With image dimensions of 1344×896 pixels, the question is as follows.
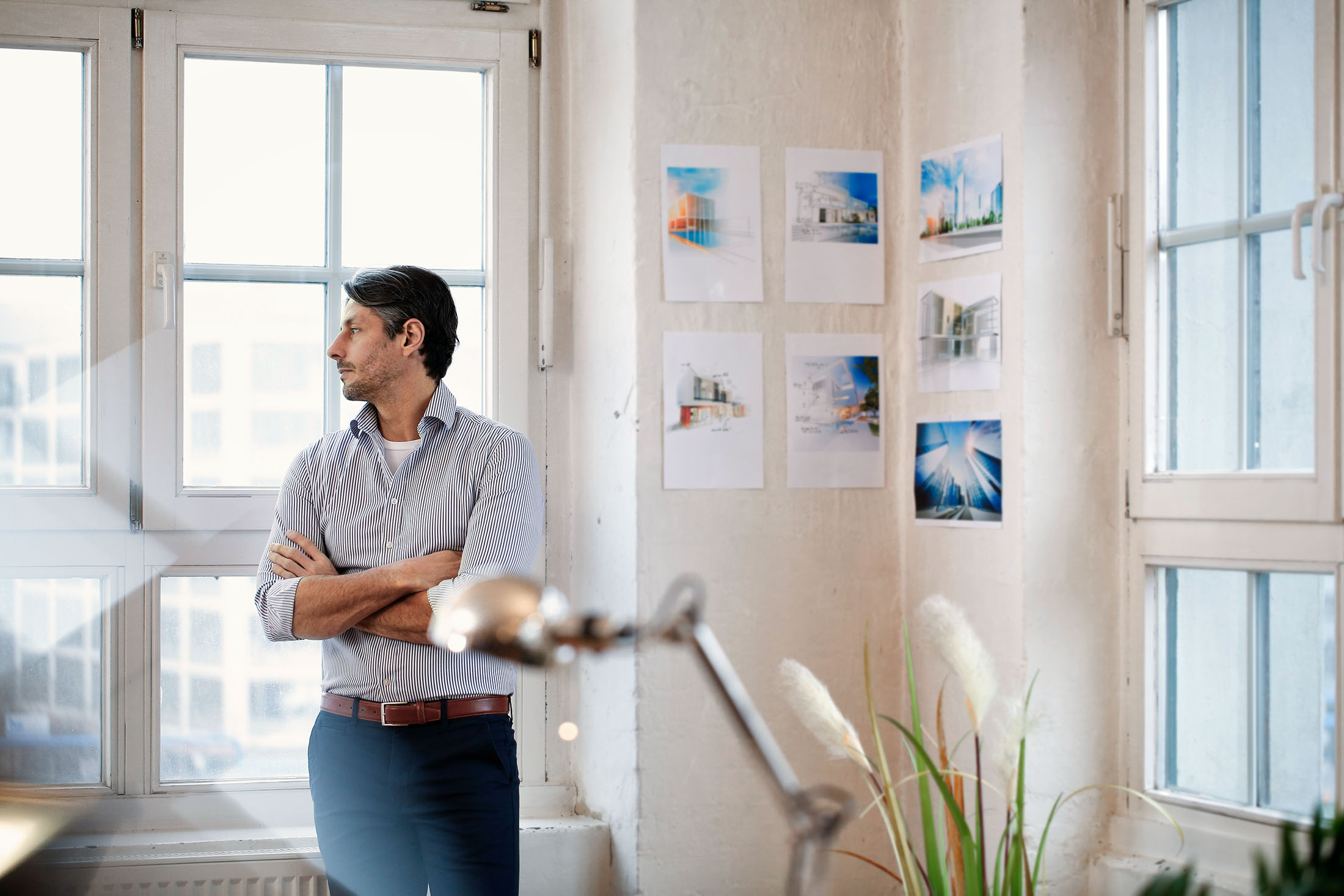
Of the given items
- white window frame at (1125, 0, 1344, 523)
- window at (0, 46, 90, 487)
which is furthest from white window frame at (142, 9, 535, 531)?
white window frame at (1125, 0, 1344, 523)

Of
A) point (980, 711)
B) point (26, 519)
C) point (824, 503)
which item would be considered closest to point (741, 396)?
point (824, 503)

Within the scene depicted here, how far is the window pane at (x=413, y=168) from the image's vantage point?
8.43 feet

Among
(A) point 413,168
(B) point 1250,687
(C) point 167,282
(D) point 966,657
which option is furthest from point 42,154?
Result: (B) point 1250,687

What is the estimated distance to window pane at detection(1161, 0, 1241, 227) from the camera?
2008 millimetres

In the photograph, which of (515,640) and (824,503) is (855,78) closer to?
(824,503)

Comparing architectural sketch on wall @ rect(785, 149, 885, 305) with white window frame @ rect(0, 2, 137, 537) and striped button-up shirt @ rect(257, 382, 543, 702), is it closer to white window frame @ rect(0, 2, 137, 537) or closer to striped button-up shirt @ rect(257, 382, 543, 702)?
striped button-up shirt @ rect(257, 382, 543, 702)

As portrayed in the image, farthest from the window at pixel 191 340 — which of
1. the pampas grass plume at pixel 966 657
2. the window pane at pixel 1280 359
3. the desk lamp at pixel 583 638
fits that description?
the desk lamp at pixel 583 638

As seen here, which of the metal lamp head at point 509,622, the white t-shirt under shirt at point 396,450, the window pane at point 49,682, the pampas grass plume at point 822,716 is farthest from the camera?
the window pane at point 49,682

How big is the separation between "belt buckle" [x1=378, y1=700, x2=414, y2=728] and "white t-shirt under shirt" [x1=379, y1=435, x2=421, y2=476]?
1.46 ft

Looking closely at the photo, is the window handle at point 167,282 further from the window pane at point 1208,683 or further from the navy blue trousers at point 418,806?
the window pane at point 1208,683

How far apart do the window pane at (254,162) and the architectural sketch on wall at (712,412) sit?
0.95 m

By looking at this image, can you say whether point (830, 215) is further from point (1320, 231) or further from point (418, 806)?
point (418, 806)

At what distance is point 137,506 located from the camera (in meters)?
2.44

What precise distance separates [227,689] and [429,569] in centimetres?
91
